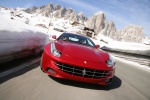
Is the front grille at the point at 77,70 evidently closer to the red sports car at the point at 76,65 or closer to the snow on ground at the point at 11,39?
the red sports car at the point at 76,65

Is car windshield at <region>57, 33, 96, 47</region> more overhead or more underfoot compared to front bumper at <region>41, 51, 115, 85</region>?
more overhead

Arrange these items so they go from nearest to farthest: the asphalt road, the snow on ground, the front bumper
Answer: the asphalt road, the front bumper, the snow on ground

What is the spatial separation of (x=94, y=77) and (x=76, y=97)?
0.72m

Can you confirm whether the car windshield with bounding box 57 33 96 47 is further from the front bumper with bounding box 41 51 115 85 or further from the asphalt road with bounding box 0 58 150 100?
the front bumper with bounding box 41 51 115 85

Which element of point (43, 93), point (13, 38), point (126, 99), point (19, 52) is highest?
point (13, 38)

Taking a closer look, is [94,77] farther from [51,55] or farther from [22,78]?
Answer: [22,78]

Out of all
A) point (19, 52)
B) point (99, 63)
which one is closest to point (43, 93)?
point (99, 63)

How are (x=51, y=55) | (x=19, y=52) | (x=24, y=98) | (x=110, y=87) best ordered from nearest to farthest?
(x=24, y=98), (x=51, y=55), (x=110, y=87), (x=19, y=52)

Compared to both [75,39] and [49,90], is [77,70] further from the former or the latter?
[75,39]

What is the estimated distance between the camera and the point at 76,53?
426cm

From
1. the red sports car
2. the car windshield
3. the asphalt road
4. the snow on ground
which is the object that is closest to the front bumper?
the red sports car

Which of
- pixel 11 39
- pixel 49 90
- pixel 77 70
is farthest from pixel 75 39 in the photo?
pixel 49 90

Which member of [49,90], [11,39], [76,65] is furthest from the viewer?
[11,39]

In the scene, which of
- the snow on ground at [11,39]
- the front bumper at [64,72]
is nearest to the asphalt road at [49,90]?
the front bumper at [64,72]
